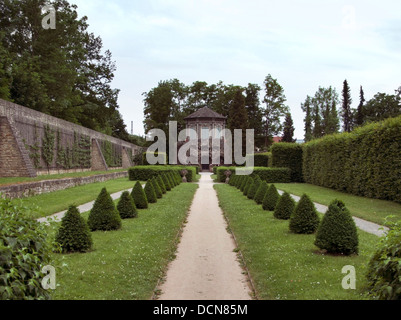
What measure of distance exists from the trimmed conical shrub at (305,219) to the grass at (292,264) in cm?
30

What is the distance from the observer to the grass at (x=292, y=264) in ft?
18.1

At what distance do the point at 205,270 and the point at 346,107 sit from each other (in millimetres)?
71431

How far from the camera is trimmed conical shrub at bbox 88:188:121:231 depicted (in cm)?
1012

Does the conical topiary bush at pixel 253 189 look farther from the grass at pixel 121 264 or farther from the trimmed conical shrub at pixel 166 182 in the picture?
the grass at pixel 121 264

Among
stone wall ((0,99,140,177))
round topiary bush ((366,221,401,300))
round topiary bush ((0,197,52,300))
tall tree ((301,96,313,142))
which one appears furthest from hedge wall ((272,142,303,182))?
tall tree ((301,96,313,142))

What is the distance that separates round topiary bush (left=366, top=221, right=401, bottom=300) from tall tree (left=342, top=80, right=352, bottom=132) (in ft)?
232

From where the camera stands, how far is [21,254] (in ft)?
11.7

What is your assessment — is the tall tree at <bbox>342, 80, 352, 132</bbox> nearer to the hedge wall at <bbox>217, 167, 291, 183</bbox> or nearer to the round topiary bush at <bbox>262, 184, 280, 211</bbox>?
the hedge wall at <bbox>217, 167, 291, 183</bbox>

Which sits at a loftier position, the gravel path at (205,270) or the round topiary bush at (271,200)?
the round topiary bush at (271,200)

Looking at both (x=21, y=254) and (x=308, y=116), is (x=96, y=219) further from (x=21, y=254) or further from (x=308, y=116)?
(x=308, y=116)

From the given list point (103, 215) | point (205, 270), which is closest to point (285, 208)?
point (103, 215)

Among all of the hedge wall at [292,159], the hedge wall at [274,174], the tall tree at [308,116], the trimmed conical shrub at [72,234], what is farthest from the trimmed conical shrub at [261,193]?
the tall tree at [308,116]

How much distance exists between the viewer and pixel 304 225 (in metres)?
9.78
